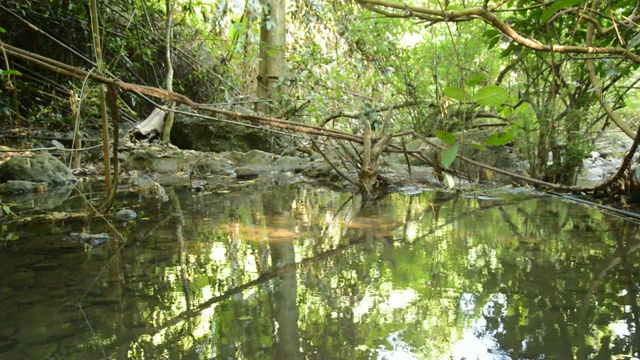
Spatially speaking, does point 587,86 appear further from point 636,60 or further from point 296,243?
point 296,243

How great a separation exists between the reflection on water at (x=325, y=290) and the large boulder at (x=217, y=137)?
4707 millimetres

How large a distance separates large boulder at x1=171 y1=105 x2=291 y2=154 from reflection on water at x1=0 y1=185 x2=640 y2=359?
4707 millimetres

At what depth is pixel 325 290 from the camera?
1422 mm

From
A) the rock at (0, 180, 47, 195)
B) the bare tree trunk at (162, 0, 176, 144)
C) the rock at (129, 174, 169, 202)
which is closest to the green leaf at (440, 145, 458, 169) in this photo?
the rock at (129, 174, 169, 202)

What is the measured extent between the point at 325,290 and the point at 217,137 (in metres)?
6.05

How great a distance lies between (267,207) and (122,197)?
1.15 meters

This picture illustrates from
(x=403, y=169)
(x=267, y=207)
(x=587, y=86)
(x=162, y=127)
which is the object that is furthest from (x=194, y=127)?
(x=587, y=86)

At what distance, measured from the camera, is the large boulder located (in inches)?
279

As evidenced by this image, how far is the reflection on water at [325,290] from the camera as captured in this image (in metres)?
1.06

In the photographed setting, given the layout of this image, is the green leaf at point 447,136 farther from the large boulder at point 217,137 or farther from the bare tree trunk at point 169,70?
the large boulder at point 217,137

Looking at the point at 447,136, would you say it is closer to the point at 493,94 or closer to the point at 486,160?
the point at 493,94

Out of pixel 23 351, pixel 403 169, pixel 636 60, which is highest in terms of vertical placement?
pixel 636 60

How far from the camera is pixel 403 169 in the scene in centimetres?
504

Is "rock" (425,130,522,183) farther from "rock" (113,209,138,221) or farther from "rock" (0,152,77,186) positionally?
"rock" (0,152,77,186)
